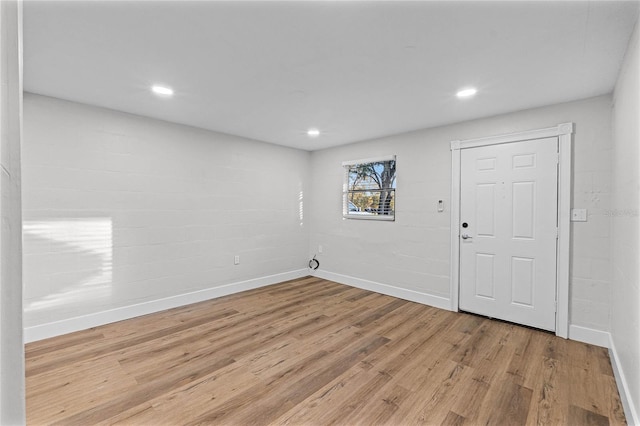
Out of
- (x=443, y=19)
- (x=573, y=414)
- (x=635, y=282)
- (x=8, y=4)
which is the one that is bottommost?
(x=573, y=414)

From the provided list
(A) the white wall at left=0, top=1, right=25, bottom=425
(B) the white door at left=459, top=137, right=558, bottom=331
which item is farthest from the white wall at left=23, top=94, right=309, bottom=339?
(A) the white wall at left=0, top=1, right=25, bottom=425

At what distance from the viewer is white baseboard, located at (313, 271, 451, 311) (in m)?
3.74

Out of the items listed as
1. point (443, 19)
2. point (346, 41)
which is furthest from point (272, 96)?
point (443, 19)

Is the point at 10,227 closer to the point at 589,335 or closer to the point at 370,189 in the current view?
the point at 589,335

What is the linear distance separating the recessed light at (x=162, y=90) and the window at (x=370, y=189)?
111 inches

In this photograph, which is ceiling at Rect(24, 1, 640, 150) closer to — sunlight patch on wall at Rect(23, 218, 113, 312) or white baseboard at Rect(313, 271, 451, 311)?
sunlight patch on wall at Rect(23, 218, 113, 312)

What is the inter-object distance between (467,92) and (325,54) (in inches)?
57.2

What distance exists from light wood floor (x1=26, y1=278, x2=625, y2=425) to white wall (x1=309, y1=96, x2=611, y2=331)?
1.94ft

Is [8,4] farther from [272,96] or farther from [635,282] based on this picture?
[635,282]

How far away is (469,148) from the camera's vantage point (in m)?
3.51

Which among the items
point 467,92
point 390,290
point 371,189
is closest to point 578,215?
point 467,92

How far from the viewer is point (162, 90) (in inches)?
106

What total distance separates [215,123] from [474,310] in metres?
3.94

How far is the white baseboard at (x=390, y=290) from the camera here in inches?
147
